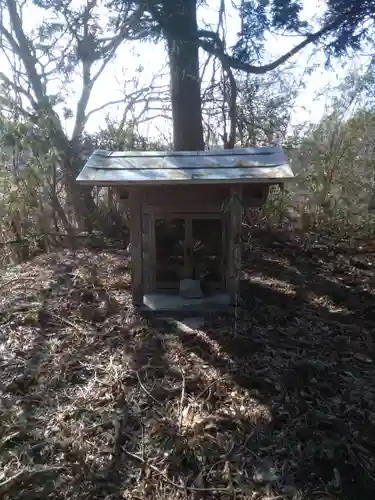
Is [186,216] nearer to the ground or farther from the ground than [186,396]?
farther from the ground

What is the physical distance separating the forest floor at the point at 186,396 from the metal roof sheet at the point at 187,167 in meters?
1.20

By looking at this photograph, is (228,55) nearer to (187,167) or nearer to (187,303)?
(187,167)

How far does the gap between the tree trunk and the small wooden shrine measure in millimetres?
1003

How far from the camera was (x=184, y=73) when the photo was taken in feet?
16.2

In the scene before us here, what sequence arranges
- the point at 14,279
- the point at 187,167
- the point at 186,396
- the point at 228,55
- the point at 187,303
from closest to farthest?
the point at 186,396 < the point at 187,167 < the point at 187,303 < the point at 228,55 < the point at 14,279

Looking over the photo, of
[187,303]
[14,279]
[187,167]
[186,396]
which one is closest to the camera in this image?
[186,396]

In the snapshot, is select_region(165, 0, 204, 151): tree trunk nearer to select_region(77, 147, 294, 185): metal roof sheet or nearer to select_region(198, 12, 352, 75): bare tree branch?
select_region(198, 12, 352, 75): bare tree branch

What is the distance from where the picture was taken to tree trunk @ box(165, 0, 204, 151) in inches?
156

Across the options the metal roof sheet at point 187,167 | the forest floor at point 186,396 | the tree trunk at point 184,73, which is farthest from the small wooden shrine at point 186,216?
the tree trunk at point 184,73

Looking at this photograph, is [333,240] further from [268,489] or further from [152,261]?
[268,489]

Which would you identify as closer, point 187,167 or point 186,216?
point 187,167

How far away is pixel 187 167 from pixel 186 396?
1815 mm

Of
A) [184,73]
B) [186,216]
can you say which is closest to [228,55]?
[184,73]

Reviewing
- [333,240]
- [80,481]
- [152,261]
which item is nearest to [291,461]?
[80,481]
